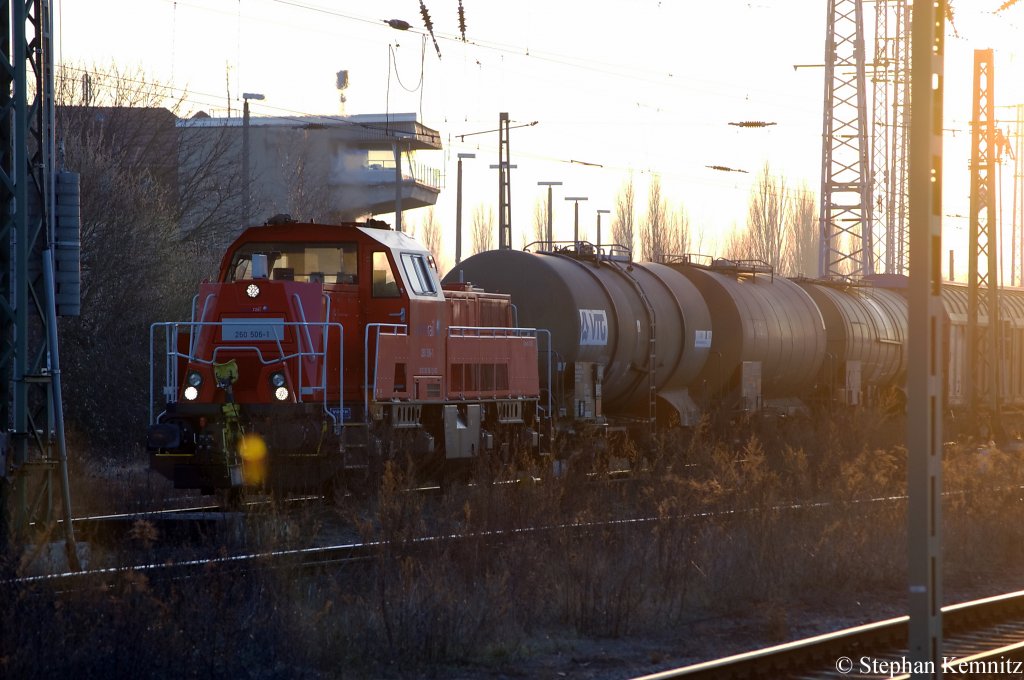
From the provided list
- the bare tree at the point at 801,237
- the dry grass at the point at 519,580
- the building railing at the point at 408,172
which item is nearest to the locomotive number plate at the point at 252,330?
the dry grass at the point at 519,580

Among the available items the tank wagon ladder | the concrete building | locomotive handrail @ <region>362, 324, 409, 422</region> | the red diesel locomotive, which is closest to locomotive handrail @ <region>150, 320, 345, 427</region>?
the red diesel locomotive

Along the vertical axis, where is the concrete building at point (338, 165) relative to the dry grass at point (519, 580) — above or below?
above

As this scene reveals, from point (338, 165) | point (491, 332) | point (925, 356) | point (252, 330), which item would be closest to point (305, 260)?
point (252, 330)

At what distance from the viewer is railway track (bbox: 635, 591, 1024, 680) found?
8923 millimetres

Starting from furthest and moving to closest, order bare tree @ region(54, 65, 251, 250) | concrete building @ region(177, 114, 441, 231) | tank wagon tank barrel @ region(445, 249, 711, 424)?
concrete building @ region(177, 114, 441, 231) → bare tree @ region(54, 65, 251, 250) → tank wagon tank barrel @ region(445, 249, 711, 424)

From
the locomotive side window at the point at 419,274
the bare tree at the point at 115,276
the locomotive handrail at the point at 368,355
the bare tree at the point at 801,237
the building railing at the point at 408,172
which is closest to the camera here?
the locomotive handrail at the point at 368,355

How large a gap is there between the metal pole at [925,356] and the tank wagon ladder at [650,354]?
13755 millimetres

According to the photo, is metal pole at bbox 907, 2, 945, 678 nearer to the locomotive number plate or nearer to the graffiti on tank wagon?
the locomotive number plate

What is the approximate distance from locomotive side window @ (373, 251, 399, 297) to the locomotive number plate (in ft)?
5.07

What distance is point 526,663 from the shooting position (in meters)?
9.46

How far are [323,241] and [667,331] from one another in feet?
23.1

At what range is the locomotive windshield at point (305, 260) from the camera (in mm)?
16547

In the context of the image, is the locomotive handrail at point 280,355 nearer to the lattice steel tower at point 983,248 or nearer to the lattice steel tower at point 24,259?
the lattice steel tower at point 24,259

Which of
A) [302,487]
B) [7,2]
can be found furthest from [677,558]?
[7,2]
